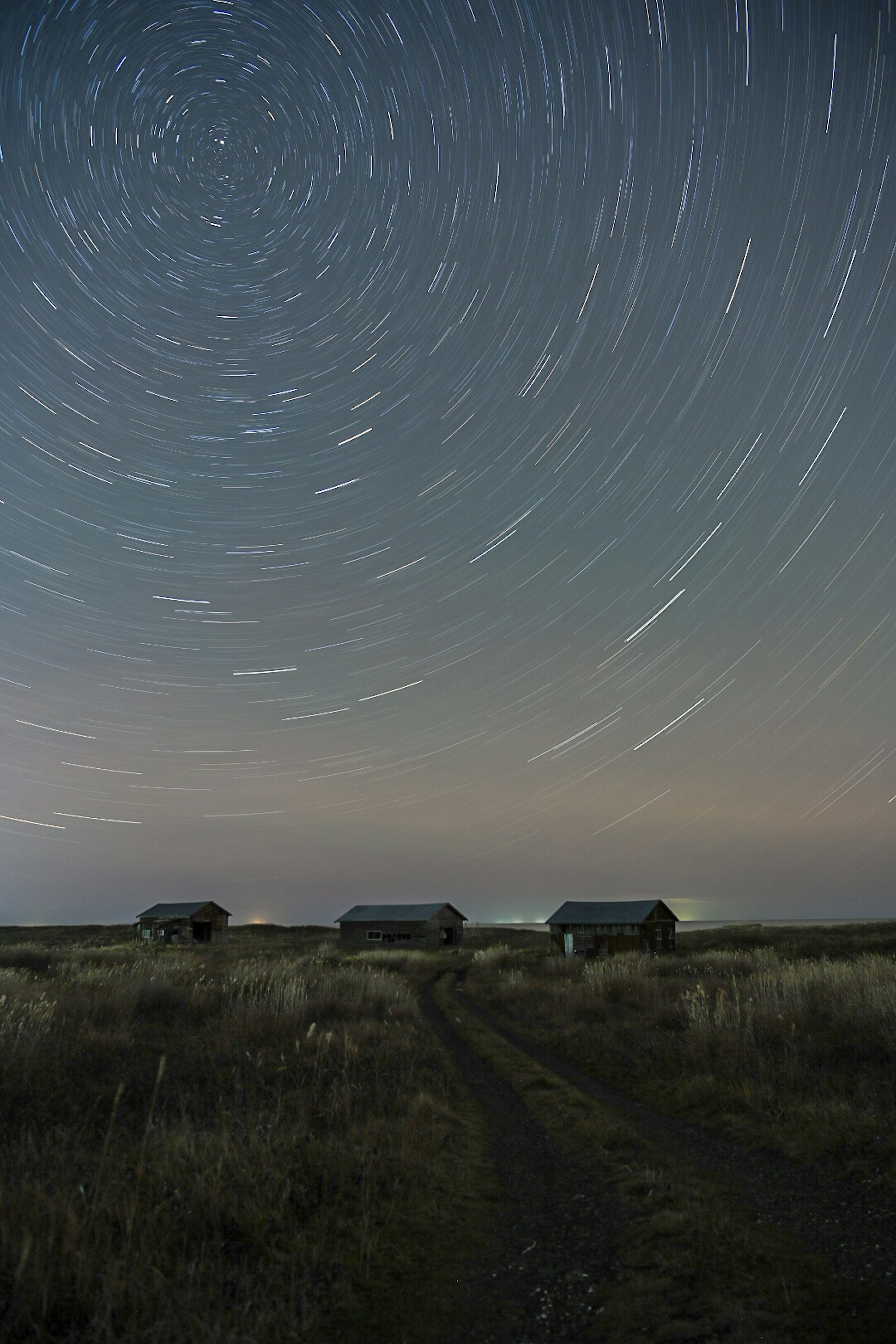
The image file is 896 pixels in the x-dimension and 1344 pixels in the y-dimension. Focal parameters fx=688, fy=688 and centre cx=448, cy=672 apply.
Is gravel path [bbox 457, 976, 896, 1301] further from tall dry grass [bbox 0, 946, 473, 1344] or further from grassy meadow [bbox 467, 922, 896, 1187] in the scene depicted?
tall dry grass [bbox 0, 946, 473, 1344]

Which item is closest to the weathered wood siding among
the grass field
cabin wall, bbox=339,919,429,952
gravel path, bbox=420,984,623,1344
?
cabin wall, bbox=339,919,429,952

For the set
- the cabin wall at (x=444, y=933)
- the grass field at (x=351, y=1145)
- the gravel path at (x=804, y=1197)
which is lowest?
the cabin wall at (x=444, y=933)

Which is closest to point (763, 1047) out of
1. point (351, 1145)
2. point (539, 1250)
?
point (539, 1250)

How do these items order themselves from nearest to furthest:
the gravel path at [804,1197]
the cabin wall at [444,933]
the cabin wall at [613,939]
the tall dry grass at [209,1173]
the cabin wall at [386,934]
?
the tall dry grass at [209,1173], the gravel path at [804,1197], the cabin wall at [613,939], the cabin wall at [386,934], the cabin wall at [444,933]

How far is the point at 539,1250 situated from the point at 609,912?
53.2 meters

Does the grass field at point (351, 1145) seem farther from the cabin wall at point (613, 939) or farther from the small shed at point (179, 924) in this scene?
the small shed at point (179, 924)

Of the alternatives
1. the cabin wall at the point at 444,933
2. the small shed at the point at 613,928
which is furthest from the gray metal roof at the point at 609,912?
the cabin wall at the point at 444,933

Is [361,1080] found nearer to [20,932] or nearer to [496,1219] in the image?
[496,1219]

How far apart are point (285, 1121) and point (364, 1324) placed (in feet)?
13.0

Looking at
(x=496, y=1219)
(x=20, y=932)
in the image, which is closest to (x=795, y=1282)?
(x=496, y=1219)

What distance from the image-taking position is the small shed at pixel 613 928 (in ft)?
177

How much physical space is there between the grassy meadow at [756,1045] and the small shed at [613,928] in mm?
30218

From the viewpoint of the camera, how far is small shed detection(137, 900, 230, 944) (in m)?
76.2

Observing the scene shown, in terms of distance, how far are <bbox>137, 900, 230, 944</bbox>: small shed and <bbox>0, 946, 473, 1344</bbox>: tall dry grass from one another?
223 feet
